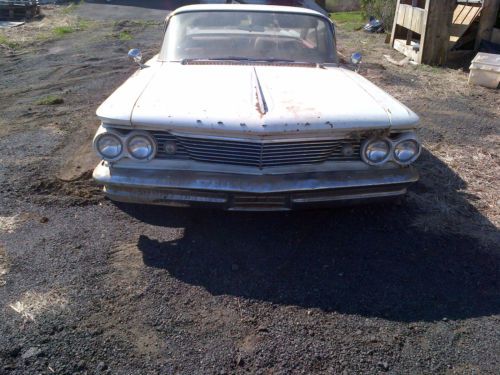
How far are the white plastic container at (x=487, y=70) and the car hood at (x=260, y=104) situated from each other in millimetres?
5179

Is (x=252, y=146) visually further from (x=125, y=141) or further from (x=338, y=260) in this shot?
(x=338, y=260)

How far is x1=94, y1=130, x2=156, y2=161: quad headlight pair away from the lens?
3.16m

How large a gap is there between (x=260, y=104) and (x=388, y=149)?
95cm

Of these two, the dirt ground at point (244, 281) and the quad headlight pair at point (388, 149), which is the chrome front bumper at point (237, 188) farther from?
the dirt ground at point (244, 281)

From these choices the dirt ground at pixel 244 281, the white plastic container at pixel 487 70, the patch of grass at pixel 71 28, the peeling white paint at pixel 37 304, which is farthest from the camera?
the patch of grass at pixel 71 28

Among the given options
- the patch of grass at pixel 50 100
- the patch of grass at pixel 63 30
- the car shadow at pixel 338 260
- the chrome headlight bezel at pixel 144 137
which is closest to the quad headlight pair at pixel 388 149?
the car shadow at pixel 338 260

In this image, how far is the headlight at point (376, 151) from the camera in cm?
329

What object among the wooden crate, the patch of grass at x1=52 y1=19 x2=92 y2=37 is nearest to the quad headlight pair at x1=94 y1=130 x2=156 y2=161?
the wooden crate

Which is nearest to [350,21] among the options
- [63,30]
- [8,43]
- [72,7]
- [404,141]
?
[63,30]

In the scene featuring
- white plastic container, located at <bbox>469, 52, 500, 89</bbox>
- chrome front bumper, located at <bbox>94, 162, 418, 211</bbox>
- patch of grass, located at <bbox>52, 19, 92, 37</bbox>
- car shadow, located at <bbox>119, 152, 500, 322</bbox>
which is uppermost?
chrome front bumper, located at <bbox>94, 162, 418, 211</bbox>

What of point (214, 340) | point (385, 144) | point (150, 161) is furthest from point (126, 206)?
point (385, 144)

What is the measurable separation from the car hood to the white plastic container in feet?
17.0

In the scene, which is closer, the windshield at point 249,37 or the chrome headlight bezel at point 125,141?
the chrome headlight bezel at point 125,141

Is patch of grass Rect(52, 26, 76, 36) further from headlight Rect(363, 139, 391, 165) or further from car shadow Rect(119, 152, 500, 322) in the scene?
headlight Rect(363, 139, 391, 165)
